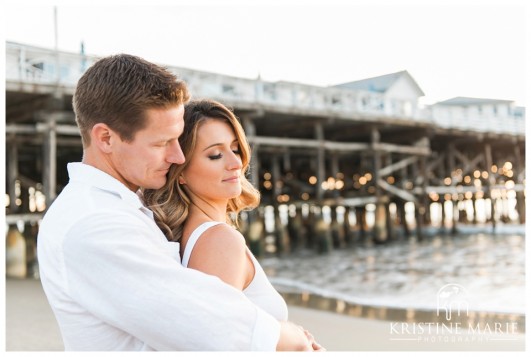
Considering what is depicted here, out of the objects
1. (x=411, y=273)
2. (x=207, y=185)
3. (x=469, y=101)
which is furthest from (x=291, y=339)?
(x=469, y=101)

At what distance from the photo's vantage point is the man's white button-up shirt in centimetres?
122

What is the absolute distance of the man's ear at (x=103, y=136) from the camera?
1.45 meters

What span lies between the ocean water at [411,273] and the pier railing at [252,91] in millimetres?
4000

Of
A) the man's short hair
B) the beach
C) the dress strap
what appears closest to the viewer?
the man's short hair

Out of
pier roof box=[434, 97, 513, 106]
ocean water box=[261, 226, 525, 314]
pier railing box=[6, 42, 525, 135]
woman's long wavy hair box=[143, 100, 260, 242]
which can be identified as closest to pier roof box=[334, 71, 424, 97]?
pier roof box=[434, 97, 513, 106]

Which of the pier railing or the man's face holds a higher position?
the pier railing

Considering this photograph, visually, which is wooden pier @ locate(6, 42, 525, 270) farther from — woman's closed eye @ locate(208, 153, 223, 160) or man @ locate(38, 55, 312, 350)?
man @ locate(38, 55, 312, 350)

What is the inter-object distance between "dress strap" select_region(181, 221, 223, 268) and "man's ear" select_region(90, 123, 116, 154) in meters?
0.32

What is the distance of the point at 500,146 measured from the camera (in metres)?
27.9

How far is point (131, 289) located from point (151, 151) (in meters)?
0.42

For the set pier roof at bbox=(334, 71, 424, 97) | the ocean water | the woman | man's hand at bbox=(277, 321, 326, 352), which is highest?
pier roof at bbox=(334, 71, 424, 97)

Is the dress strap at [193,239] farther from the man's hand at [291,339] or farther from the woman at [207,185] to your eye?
the man's hand at [291,339]

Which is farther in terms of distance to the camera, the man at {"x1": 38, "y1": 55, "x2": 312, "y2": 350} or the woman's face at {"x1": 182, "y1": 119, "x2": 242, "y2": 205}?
the woman's face at {"x1": 182, "y1": 119, "x2": 242, "y2": 205}

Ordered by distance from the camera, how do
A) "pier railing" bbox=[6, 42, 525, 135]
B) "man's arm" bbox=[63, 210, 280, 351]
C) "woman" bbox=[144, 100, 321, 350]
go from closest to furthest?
"man's arm" bbox=[63, 210, 280, 351] → "woman" bbox=[144, 100, 321, 350] → "pier railing" bbox=[6, 42, 525, 135]
